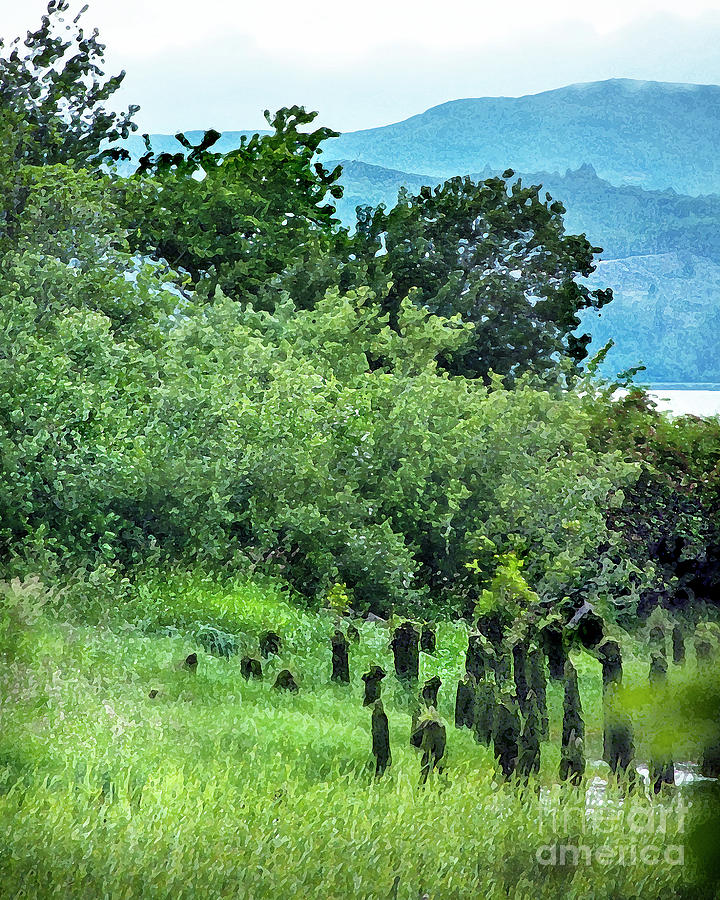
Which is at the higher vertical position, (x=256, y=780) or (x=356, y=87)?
(x=356, y=87)

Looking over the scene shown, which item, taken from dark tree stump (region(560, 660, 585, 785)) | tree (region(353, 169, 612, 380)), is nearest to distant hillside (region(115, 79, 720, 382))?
tree (region(353, 169, 612, 380))

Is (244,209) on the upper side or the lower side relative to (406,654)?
upper

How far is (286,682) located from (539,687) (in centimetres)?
90

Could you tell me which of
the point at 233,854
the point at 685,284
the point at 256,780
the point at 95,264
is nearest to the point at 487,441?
the point at 685,284

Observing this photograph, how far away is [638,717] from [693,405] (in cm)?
658

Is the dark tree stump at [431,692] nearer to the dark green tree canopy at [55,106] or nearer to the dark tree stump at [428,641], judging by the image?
the dark tree stump at [428,641]

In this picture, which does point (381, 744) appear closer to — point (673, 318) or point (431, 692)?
point (431, 692)

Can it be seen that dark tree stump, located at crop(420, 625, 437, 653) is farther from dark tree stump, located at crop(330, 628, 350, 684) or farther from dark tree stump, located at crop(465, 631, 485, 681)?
Result: dark tree stump, located at crop(330, 628, 350, 684)

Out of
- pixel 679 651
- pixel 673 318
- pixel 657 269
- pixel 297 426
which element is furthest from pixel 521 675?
pixel 657 269

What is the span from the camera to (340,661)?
402 centimetres

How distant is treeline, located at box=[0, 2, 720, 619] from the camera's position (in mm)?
4938

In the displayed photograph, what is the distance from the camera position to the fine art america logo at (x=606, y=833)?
91.6 inches

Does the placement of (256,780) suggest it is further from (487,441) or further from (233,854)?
(487,441)

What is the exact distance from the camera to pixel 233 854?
→ 2.31 metres
